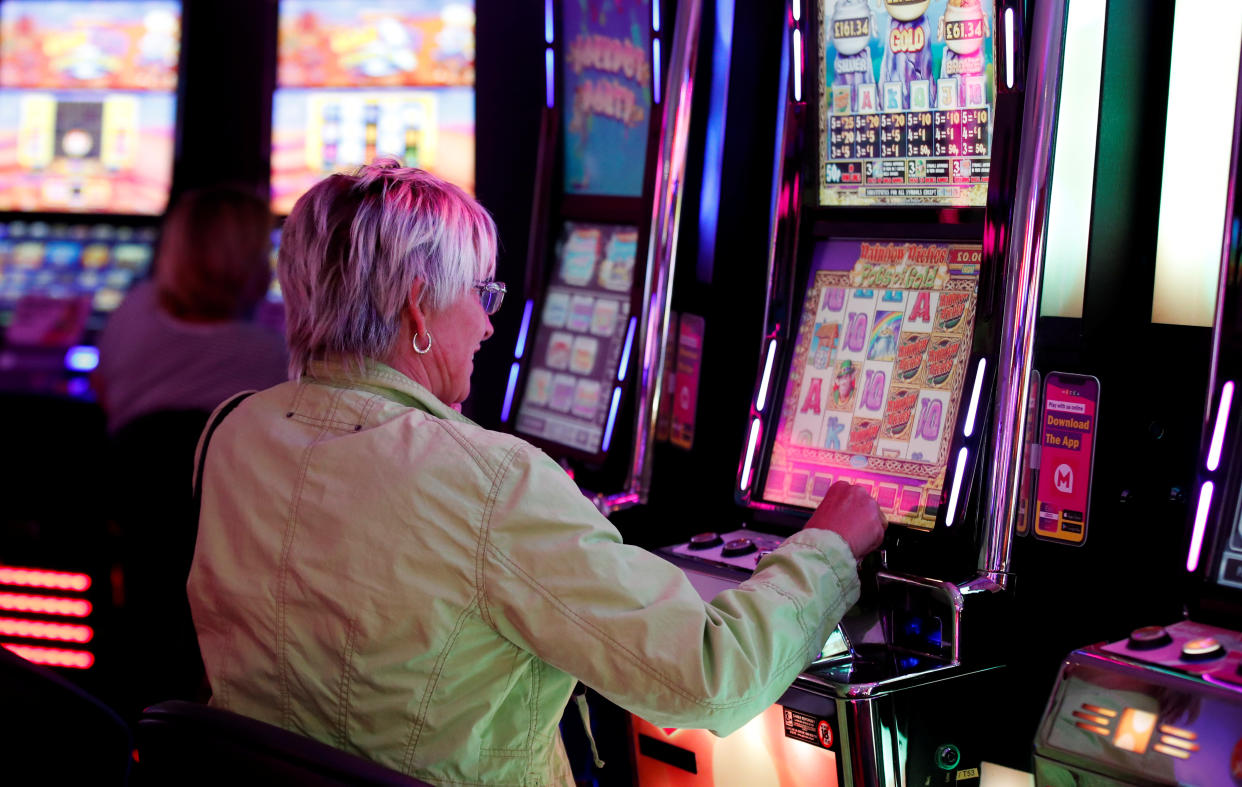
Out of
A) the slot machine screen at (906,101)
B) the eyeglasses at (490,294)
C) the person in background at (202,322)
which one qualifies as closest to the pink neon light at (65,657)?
the person in background at (202,322)

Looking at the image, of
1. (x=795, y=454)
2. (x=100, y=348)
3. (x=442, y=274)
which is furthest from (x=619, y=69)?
(x=100, y=348)

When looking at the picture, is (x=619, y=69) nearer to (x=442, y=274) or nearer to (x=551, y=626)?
(x=442, y=274)

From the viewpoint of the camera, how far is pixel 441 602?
155 centimetres

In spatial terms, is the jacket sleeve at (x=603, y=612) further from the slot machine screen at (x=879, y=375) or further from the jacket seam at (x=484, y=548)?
the slot machine screen at (x=879, y=375)

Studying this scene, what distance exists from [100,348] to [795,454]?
2487 millimetres

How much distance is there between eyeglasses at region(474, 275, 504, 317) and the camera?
184cm

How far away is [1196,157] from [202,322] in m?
2.70

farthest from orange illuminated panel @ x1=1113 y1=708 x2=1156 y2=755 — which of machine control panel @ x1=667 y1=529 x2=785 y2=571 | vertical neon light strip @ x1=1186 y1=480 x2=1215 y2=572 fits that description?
machine control panel @ x1=667 y1=529 x2=785 y2=571

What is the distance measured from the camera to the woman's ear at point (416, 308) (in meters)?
1.73

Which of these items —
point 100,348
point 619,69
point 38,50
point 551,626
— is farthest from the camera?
point 38,50

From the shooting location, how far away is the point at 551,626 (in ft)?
5.05

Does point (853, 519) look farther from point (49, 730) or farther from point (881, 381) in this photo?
point (49, 730)

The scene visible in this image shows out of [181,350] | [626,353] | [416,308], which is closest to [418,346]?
[416,308]

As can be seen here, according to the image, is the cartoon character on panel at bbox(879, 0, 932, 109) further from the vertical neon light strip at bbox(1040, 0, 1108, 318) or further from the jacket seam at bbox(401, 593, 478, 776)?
the jacket seam at bbox(401, 593, 478, 776)
